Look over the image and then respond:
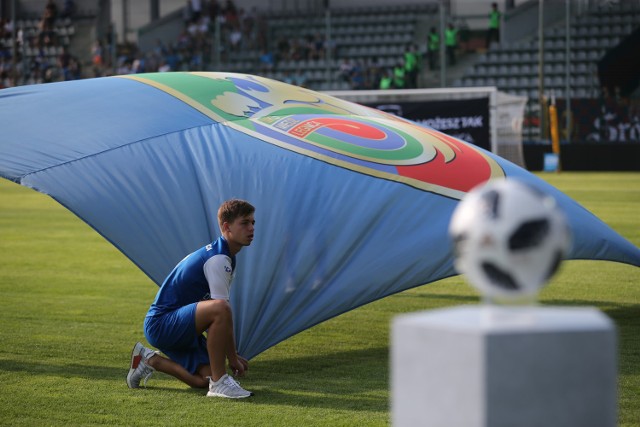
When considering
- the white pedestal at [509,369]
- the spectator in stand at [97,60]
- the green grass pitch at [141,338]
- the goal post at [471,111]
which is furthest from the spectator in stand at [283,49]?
the white pedestal at [509,369]

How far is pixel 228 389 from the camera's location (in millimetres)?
5598

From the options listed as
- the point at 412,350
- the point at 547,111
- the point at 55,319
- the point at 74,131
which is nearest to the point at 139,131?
the point at 74,131

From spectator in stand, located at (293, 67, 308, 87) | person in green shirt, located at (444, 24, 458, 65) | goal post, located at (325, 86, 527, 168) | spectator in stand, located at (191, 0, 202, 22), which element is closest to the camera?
goal post, located at (325, 86, 527, 168)

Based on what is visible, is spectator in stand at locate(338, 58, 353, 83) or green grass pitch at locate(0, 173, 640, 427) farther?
spectator in stand at locate(338, 58, 353, 83)

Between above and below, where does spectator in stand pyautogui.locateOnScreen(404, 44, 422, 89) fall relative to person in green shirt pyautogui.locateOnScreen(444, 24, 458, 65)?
below

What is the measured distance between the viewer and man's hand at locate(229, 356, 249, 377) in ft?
18.9

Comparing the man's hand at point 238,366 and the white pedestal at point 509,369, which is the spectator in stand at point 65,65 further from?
the white pedestal at point 509,369

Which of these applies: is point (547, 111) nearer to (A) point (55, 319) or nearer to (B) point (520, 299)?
(A) point (55, 319)

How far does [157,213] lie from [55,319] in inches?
77.2

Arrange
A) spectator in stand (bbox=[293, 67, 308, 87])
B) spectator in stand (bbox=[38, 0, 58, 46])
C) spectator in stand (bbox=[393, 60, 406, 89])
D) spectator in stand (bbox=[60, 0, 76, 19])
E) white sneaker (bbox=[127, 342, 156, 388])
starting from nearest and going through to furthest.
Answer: white sneaker (bbox=[127, 342, 156, 388])
spectator in stand (bbox=[393, 60, 406, 89])
spectator in stand (bbox=[293, 67, 308, 87])
spectator in stand (bbox=[38, 0, 58, 46])
spectator in stand (bbox=[60, 0, 76, 19])

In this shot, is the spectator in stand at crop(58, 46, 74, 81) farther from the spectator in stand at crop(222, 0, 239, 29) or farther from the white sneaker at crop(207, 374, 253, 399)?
the white sneaker at crop(207, 374, 253, 399)

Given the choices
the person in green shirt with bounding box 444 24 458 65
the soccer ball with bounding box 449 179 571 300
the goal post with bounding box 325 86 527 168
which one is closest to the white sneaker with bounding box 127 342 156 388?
the soccer ball with bounding box 449 179 571 300

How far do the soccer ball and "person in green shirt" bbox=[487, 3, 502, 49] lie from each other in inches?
1093

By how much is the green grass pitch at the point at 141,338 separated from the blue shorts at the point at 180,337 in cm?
19
